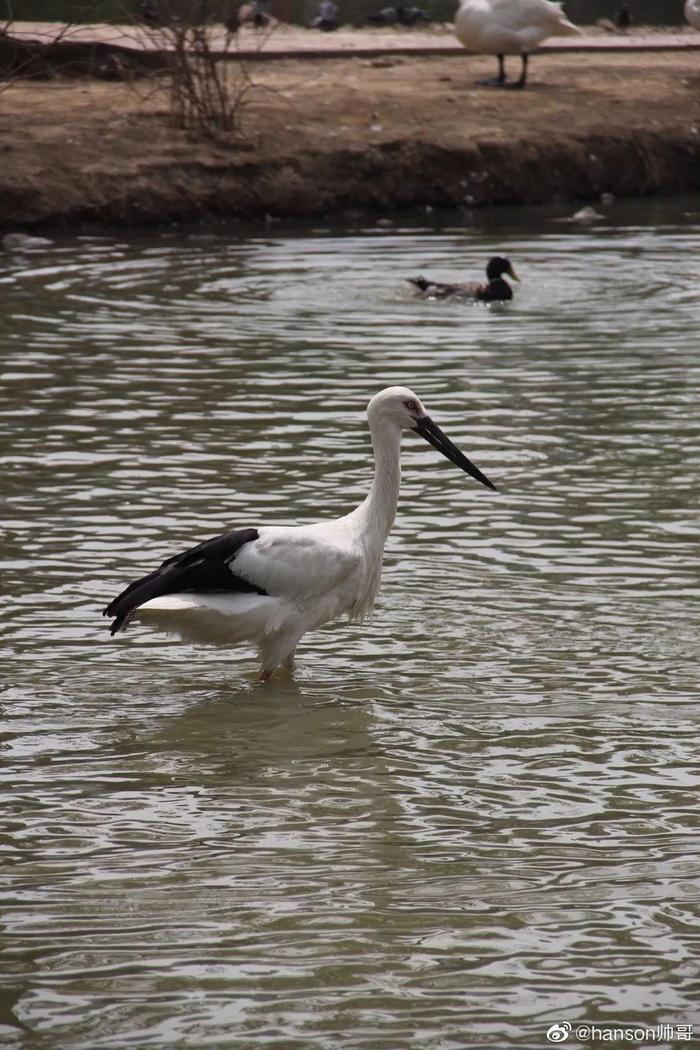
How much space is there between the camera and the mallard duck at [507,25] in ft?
72.3

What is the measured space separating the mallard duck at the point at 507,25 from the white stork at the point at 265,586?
15603 mm

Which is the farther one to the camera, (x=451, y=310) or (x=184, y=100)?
(x=184, y=100)

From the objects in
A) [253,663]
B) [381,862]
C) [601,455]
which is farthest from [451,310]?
[381,862]

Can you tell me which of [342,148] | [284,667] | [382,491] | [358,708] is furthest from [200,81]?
[358,708]

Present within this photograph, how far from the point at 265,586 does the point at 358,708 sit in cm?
58

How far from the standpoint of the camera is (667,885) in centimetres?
533

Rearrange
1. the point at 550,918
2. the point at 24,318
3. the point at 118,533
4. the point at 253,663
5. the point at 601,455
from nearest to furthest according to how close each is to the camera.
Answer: the point at 550,918, the point at 253,663, the point at 118,533, the point at 601,455, the point at 24,318

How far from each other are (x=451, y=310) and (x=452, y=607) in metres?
7.03

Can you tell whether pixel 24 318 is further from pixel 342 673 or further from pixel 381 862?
pixel 381 862

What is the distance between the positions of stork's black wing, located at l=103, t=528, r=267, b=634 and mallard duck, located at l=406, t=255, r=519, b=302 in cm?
797

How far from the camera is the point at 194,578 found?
23.2 feet

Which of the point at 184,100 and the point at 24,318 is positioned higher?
the point at 184,100

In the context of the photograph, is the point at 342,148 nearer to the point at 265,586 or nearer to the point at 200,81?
the point at 200,81

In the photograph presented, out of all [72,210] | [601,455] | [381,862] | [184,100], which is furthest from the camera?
[184,100]
